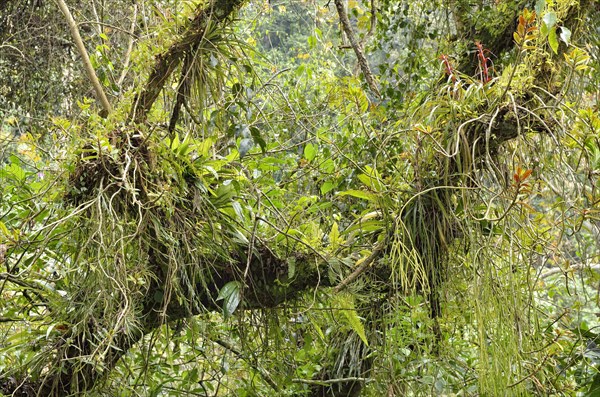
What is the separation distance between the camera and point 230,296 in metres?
1.49

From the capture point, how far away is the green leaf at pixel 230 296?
4.83ft

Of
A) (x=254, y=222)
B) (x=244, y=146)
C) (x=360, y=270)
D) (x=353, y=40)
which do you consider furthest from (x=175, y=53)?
(x=353, y=40)

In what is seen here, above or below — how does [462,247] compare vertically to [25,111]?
below

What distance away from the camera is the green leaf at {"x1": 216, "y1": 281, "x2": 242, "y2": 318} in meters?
1.47

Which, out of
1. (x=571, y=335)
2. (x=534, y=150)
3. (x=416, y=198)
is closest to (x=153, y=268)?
(x=416, y=198)

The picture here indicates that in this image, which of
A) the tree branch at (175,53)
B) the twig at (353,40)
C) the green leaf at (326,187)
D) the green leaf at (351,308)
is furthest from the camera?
the twig at (353,40)

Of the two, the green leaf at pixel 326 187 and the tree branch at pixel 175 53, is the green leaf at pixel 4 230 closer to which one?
the tree branch at pixel 175 53

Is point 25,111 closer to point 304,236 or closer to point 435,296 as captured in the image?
point 304,236

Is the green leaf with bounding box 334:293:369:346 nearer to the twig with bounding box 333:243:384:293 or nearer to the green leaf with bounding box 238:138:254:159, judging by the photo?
the twig with bounding box 333:243:384:293

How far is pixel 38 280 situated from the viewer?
5.24ft

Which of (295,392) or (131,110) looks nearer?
(131,110)

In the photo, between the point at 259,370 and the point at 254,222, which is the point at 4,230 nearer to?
the point at 254,222

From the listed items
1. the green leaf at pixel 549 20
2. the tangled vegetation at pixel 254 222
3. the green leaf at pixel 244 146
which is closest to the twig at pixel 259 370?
the tangled vegetation at pixel 254 222

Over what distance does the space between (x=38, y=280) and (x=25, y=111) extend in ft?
5.73
